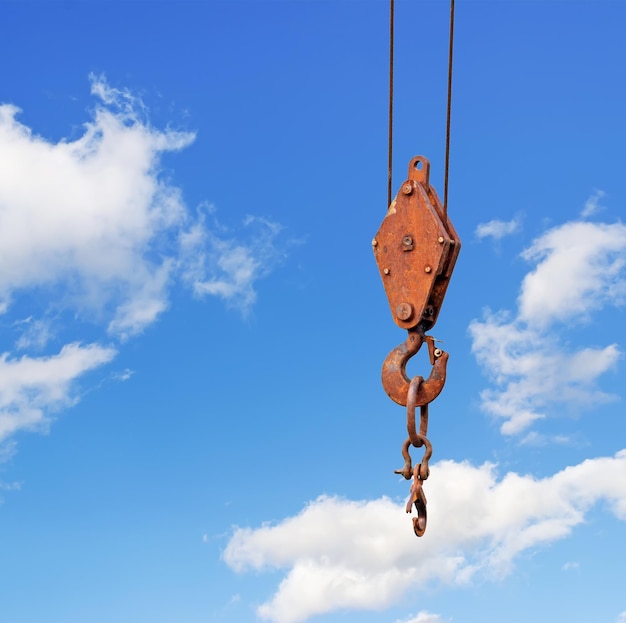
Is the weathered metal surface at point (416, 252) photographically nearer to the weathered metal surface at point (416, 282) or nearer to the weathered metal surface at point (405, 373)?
the weathered metal surface at point (416, 282)

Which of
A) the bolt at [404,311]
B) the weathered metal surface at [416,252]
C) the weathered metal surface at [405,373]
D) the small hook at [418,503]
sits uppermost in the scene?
the weathered metal surface at [416,252]

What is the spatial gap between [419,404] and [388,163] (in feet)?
5.12

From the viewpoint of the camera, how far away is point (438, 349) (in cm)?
573

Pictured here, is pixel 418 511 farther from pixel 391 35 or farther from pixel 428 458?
pixel 391 35

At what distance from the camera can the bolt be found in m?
5.82

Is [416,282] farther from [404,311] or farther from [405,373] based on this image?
[405,373]

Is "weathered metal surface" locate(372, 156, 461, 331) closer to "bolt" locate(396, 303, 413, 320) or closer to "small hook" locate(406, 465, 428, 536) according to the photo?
"bolt" locate(396, 303, 413, 320)

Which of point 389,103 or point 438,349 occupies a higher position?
point 389,103

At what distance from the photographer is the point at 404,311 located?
5.84 m

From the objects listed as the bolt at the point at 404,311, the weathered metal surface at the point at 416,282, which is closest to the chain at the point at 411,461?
the weathered metal surface at the point at 416,282

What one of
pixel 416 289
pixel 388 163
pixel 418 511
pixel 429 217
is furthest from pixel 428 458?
pixel 388 163

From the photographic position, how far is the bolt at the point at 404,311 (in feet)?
19.1

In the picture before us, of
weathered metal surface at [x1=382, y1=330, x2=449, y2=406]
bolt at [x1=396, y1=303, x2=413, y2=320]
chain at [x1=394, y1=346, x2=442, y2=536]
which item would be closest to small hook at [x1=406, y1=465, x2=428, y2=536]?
chain at [x1=394, y1=346, x2=442, y2=536]

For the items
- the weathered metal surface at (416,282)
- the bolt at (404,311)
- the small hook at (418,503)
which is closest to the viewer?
the small hook at (418,503)
